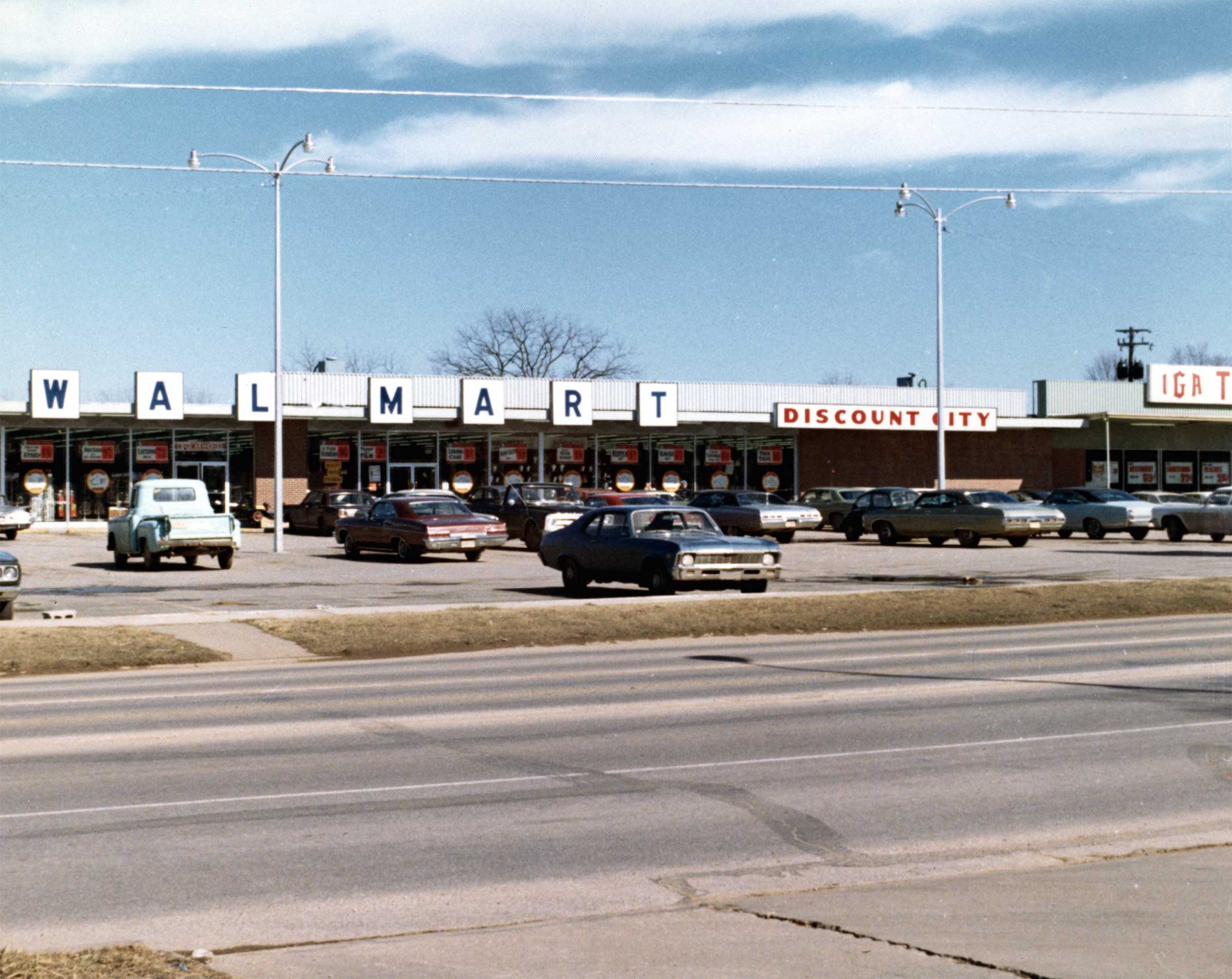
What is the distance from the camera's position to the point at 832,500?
4866cm

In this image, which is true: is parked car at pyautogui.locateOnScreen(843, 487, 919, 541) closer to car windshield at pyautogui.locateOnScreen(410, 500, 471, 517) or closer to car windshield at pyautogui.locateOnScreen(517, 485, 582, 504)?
car windshield at pyautogui.locateOnScreen(517, 485, 582, 504)

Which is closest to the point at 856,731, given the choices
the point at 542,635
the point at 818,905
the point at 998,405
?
the point at 818,905

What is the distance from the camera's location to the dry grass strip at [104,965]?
4.90 metres

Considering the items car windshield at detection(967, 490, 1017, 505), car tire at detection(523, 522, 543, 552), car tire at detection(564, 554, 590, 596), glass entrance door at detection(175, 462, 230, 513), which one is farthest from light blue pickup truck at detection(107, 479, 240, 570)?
glass entrance door at detection(175, 462, 230, 513)

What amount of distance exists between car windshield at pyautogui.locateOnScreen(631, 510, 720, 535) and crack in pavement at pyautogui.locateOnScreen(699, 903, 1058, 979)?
17.5 meters

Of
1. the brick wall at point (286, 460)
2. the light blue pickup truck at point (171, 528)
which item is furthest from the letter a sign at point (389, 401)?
the light blue pickup truck at point (171, 528)

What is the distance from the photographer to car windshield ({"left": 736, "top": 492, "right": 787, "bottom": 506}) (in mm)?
40312

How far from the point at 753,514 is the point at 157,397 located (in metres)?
22.7

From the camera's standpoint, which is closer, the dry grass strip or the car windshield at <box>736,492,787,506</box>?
the dry grass strip

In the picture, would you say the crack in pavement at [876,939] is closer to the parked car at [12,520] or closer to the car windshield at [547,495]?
the car windshield at [547,495]

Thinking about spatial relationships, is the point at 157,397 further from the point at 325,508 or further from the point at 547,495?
the point at 547,495

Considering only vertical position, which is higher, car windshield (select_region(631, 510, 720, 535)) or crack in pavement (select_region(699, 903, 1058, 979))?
car windshield (select_region(631, 510, 720, 535))

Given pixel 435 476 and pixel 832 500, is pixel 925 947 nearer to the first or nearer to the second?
pixel 832 500

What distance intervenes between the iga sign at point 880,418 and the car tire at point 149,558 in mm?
31271
